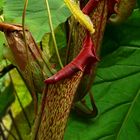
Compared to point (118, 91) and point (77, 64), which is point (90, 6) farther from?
point (118, 91)

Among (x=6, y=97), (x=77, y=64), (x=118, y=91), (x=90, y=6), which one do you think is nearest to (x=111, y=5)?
(x=90, y=6)

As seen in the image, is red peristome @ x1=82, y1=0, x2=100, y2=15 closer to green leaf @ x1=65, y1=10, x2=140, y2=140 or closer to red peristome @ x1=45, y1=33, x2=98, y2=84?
red peristome @ x1=45, y1=33, x2=98, y2=84

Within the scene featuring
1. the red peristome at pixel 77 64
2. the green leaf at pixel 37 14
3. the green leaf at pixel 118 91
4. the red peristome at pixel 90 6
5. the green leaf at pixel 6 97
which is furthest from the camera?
the green leaf at pixel 6 97

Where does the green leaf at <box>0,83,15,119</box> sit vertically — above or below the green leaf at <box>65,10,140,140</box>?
below

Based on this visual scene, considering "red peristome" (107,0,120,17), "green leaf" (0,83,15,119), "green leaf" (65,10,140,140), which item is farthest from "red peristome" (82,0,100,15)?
"green leaf" (0,83,15,119)

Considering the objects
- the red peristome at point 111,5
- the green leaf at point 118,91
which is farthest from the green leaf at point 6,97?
the red peristome at point 111,5

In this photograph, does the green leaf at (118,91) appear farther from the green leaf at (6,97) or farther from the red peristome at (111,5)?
the green leaf at (6,97)
